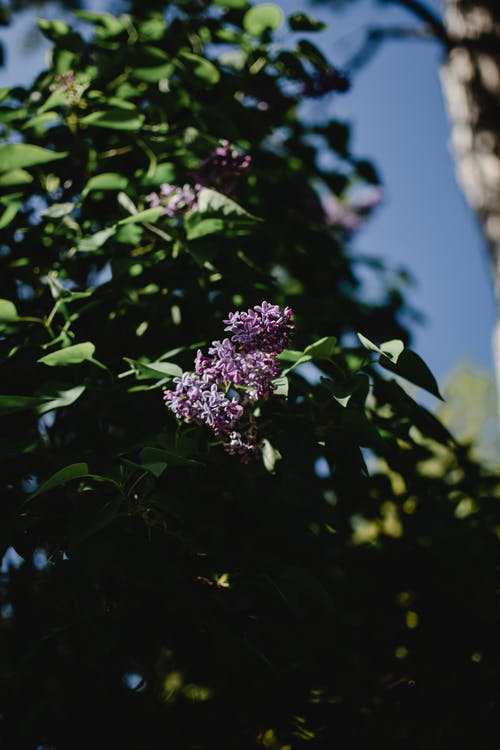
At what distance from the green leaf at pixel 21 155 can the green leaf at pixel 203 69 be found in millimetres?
507

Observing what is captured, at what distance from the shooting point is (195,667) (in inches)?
45.9

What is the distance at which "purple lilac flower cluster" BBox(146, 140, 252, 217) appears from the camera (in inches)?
57.4

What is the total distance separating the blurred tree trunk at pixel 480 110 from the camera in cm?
344

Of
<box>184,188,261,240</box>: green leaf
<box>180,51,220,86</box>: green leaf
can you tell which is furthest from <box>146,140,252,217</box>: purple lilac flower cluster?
<box>180,51,220,86</box>: green leaf

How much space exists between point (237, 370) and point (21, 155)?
84 centimetres

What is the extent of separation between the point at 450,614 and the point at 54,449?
1.02m

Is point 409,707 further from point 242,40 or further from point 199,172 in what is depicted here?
point 242,40

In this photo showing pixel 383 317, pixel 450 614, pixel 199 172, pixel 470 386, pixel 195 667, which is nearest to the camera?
pixel 195 667

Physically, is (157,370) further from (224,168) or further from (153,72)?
(153,72)

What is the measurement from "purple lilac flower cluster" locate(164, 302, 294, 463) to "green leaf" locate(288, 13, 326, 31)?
1240 millimetres

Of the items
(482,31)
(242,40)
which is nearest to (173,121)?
(242,40)

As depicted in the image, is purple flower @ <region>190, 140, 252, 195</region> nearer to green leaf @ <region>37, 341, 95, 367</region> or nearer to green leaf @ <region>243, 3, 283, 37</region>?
green leaf @ <region>243, 3, 283, 37</region>

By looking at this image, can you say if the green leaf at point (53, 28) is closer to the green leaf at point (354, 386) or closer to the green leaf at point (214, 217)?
the green leaf at point (214, 217)

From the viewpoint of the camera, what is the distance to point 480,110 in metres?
3.51
